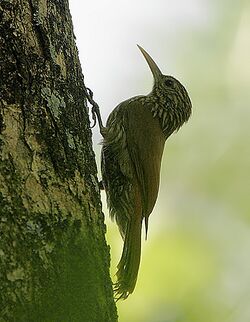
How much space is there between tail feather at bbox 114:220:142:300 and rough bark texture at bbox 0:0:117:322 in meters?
1.17

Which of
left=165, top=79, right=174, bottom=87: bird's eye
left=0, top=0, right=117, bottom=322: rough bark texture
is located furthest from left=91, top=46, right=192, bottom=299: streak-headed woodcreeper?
left=0, top=0, right=117, bottom=322: rough bark texture

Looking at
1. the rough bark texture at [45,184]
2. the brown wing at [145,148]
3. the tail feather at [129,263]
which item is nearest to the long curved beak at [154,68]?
the brown wing at [145,148]

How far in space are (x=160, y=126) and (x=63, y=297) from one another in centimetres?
290

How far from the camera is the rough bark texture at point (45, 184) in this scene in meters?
1.62

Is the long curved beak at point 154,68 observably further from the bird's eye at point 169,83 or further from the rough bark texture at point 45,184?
the rough bark texture at point 45,184

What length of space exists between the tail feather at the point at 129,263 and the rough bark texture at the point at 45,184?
1.17 meters

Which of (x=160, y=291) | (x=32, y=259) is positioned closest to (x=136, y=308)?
(x=160, y=291)

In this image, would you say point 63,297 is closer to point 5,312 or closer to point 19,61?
point 5,312

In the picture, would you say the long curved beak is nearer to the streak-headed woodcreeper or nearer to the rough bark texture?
the streak-headed woodcreeper

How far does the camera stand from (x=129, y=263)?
3.34 metres

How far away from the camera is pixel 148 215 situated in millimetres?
3678

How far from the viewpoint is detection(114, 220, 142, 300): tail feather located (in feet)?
10.5

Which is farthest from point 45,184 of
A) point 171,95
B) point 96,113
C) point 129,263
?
point 171,95

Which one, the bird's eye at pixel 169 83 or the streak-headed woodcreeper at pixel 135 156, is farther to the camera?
the bird's eye at pixel 169 83
